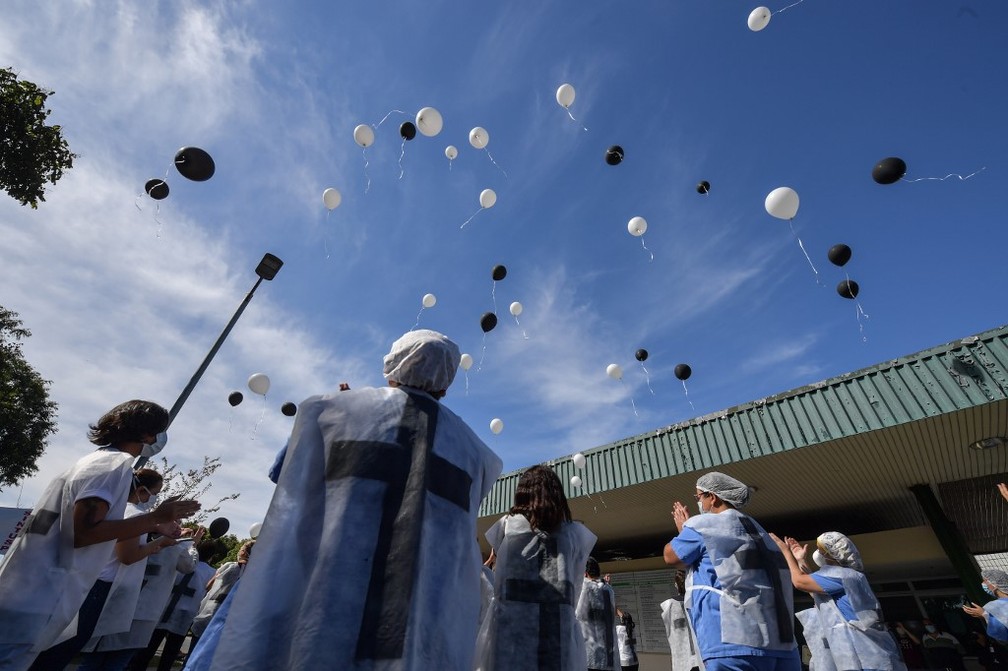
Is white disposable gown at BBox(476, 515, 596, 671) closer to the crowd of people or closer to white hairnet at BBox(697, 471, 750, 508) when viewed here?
the crowd of people

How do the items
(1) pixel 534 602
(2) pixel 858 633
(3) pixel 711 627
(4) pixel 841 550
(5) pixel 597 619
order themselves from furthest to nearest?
(5) pixel 597 619, (4) pixel 841 550, (2) pixel 858 633, (3) pixel 711 627, (1) pixel 534 602

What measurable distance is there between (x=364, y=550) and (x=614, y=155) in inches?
281

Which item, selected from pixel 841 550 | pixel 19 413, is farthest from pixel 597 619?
pixel 19 413

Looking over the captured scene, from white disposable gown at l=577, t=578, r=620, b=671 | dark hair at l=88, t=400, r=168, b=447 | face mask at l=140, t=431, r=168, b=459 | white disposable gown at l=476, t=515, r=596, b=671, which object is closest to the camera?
white disposable gown at l=476, t=515, r=596, b=671

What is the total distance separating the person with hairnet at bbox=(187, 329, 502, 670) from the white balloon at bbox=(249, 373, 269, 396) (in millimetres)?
7567

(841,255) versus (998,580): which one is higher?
(841,255)

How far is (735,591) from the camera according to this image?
248 centimetres

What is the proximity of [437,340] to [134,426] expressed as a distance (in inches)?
66.1

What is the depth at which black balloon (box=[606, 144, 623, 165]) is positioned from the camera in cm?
718

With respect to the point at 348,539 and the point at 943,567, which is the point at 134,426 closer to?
the point at 348,539

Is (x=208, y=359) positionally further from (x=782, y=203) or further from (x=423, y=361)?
(x=782, y=203)

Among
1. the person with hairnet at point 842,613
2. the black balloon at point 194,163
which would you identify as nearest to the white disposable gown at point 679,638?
the person with hairnet at point 842,613

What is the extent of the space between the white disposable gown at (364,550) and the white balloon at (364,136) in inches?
258

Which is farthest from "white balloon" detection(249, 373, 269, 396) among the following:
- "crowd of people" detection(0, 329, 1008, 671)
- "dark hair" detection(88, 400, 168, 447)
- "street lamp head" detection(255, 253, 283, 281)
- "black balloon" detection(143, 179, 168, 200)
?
"dark hair" detection(88, 400, 168, 447)
